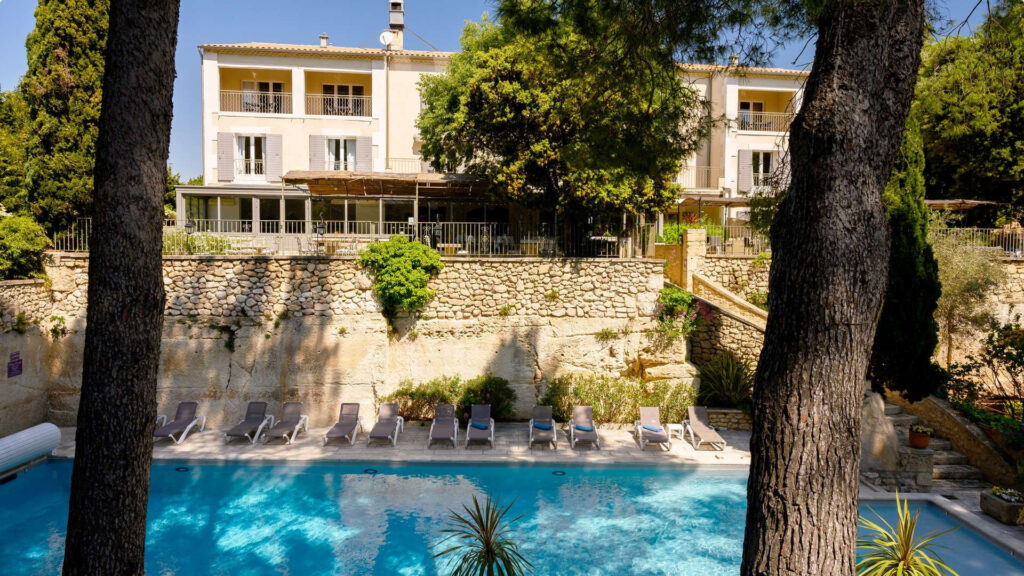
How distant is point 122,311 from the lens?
381 centimetres

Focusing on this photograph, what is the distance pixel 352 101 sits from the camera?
832 inches

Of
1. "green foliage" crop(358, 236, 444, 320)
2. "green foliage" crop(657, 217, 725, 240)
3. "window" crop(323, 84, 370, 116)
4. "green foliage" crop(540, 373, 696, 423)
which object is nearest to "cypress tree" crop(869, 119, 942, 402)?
"green foliage" crop(540, 373, 696, 423)

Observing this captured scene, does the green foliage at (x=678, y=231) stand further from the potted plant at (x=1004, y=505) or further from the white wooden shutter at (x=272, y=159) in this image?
the white wooden shutter at (x=272, y=159)

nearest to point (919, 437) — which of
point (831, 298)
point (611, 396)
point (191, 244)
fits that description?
point (611, 396)

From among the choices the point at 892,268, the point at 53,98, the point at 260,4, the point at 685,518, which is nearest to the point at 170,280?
the point at 53,98

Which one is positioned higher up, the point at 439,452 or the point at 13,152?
the point at 13,152

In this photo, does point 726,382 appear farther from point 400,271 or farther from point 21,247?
point 21,247

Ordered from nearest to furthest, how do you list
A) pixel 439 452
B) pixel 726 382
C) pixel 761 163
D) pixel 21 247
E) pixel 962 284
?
pixel 439 452, pixel 21 247, pixel 962 284, pixel 726 382, pixel 761 163

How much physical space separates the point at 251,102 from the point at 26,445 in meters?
14.6

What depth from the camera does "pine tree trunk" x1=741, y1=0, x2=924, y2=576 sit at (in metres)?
3.57

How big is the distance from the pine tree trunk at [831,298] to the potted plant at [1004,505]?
769cm

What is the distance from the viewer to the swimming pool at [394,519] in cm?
767

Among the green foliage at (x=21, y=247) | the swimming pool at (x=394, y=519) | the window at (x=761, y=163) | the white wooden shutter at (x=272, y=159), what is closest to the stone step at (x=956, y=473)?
the swimming pool at (x=394, y=519)

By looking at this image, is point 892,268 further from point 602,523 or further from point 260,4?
point 260,4
